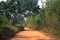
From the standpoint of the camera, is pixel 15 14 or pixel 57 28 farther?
pixel 15 14

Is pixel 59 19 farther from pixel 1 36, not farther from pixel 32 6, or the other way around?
pixel 32 6

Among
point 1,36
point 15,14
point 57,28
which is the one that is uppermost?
point 15,14

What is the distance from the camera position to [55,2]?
2112 centimetres

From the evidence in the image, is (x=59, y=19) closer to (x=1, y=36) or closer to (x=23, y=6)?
(x=1, y=36)

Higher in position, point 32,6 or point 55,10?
point 32,6

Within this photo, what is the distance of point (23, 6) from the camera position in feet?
175

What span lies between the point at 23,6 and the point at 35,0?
→ 5538 millimetres

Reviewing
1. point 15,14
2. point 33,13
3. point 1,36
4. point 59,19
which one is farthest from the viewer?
point 33,13

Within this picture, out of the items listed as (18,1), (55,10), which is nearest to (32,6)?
(18,1)

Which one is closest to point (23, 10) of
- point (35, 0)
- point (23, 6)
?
point (23, 6)

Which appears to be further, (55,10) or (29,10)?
(29,10)

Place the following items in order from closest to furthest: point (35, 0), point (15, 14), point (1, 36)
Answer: point (1, 36)
point (15, 14)
point (35, 0)

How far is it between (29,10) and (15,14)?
5839 mm

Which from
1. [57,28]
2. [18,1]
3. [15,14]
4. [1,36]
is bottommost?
[1,36]
